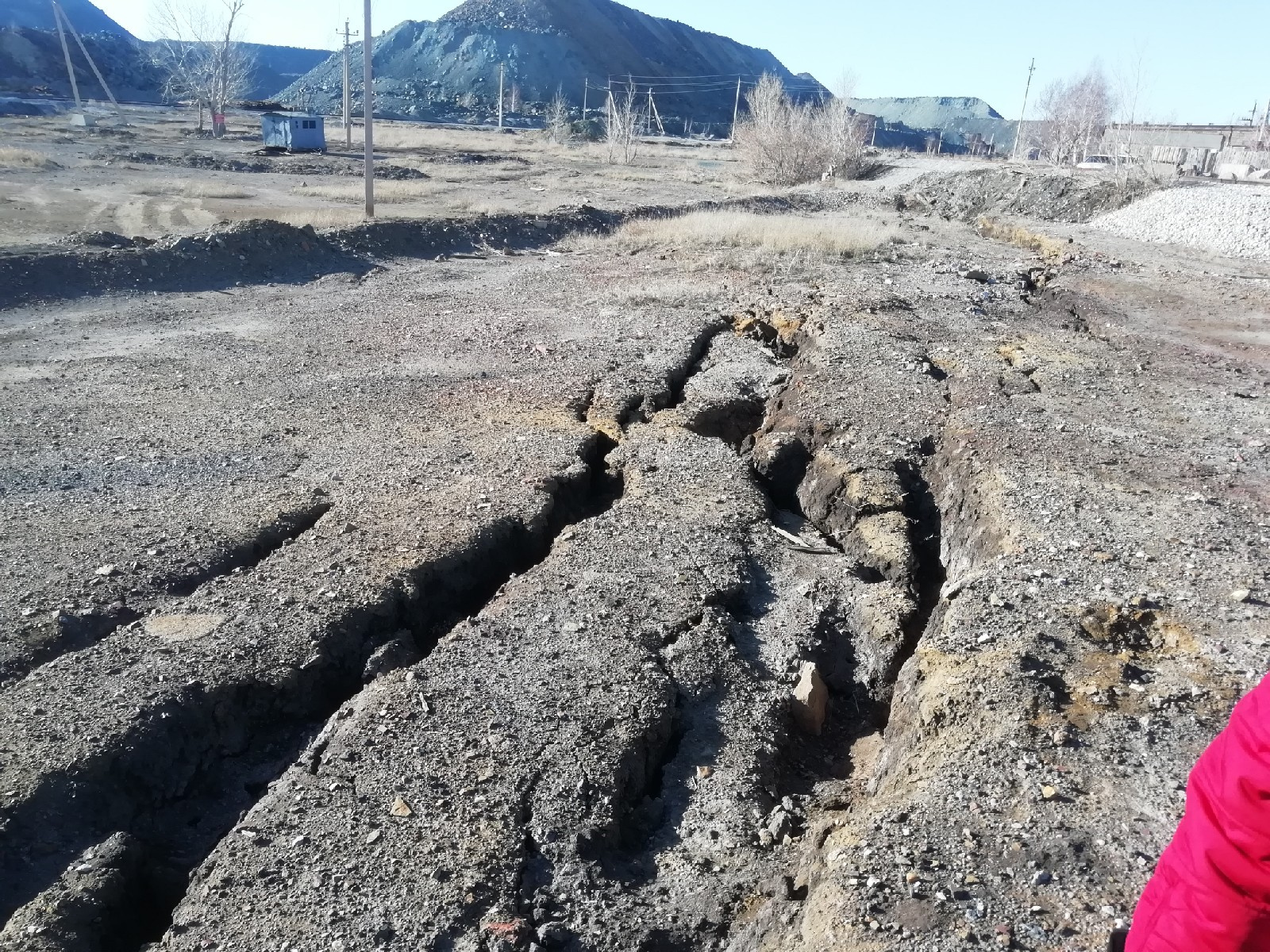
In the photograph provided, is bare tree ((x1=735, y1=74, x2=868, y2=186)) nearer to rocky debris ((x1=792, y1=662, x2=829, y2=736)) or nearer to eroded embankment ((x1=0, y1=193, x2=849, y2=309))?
eroded embankment ((x1=0, y1=193, x2=849, y2=309))

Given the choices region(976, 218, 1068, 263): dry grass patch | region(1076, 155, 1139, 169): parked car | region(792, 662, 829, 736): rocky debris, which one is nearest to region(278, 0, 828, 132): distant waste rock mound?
region(1076, 155, 1139, 169): parked car

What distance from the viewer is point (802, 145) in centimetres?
2741

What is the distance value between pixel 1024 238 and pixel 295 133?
27532 mm

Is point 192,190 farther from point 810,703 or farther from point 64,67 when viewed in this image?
point 64,67

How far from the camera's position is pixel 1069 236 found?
15.6 metres

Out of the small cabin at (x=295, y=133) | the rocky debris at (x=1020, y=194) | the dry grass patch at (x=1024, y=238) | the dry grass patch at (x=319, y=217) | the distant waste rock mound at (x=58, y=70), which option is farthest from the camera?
the distant waste rock mound at (x=58, y=70)

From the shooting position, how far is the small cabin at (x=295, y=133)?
33125 millimetres

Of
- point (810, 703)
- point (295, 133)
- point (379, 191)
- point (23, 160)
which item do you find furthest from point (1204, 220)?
point (295, 133)

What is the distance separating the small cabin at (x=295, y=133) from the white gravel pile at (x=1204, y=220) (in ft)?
89.7

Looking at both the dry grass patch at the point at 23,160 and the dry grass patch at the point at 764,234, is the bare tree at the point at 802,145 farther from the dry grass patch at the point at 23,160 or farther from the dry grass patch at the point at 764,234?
the dry grass patch at the point at 23,160

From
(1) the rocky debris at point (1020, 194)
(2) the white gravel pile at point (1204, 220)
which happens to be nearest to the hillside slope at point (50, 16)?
(1) the rocky debris at point (1020, 194)

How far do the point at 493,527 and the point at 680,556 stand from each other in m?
0.99

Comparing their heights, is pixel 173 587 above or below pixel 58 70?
below

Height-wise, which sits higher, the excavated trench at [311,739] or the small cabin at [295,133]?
the small cabin at [295,133]
